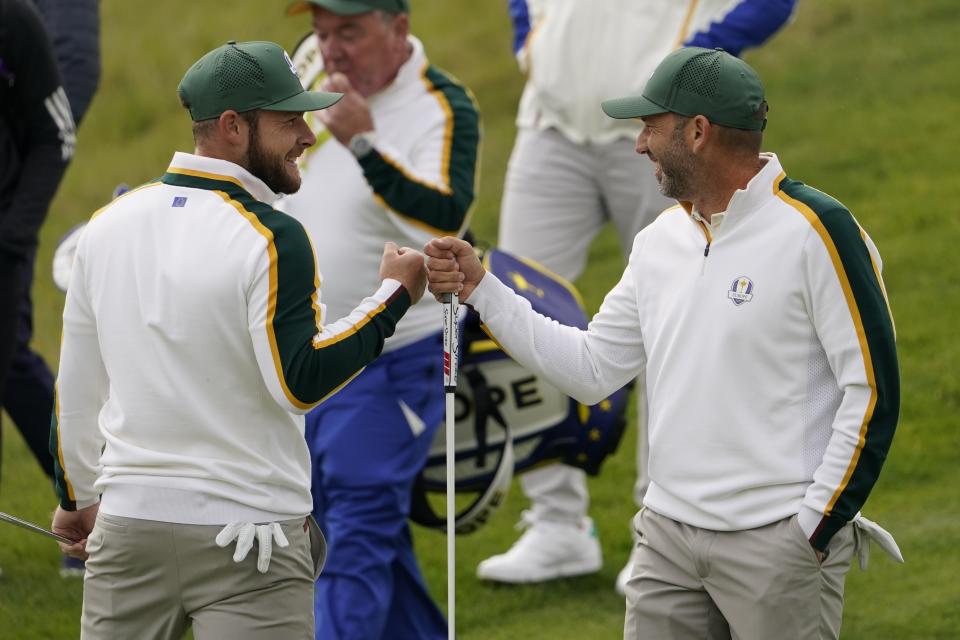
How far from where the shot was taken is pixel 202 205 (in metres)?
3.96

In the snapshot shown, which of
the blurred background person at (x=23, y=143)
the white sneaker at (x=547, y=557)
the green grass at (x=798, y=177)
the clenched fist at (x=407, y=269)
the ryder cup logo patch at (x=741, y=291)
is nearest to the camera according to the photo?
the ryder cup logo patch at (x=741, y=291)

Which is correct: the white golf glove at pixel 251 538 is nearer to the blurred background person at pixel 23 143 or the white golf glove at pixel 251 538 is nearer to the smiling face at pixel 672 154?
the smiling face at pixel 672 154

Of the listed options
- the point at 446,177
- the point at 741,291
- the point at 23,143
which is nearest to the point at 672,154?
the point at 741,291

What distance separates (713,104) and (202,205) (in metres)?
1.22

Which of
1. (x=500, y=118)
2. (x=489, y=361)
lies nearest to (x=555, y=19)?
(x=489, y=361)

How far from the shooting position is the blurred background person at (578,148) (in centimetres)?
665

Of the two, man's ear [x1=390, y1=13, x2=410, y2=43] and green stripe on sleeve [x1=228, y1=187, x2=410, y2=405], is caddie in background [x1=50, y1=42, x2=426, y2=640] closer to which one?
green stripe on sleeve [x1=228, y1=187, x2=410, y2=405]

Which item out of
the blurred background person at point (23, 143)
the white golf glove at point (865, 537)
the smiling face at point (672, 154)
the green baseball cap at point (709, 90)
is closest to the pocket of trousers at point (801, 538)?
the white golf glove at point (865, 537)

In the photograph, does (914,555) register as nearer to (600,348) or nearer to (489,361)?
(489,361)

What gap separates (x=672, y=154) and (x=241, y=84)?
1.04 meters

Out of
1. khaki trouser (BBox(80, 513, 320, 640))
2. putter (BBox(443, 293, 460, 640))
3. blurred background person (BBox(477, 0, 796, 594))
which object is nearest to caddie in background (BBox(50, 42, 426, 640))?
khaki trouser (BBox(80, 513, 320, 640))

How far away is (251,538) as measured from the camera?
154 inches

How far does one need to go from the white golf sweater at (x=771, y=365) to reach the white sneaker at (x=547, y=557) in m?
2.81

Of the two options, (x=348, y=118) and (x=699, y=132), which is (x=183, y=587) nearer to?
(x=699, y=132)
